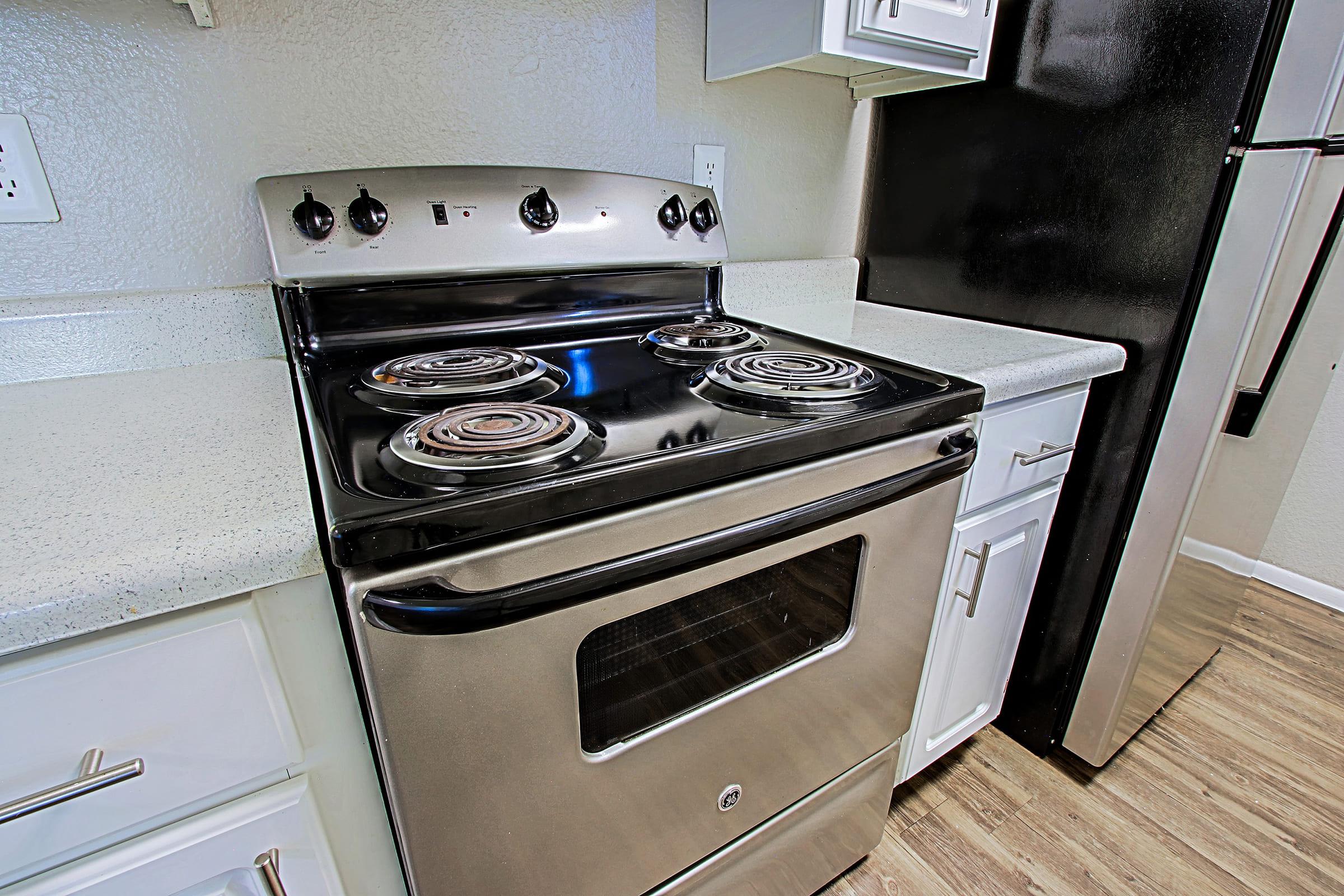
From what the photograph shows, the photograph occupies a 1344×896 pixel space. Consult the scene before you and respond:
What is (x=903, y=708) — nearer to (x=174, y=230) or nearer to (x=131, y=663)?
(x=131, y=663)

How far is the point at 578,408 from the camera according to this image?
2.32 feet

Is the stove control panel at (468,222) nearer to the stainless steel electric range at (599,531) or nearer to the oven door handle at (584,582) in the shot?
the stainless steel electric range at (599,531)

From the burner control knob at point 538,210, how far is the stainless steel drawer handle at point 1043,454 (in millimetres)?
813

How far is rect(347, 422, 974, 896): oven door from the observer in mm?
Result: 508

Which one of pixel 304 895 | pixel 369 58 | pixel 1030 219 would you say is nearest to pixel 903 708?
pixel 304 895

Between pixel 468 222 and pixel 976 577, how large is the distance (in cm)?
95

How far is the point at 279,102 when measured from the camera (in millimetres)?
873

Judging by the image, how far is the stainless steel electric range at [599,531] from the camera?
511 millimetres

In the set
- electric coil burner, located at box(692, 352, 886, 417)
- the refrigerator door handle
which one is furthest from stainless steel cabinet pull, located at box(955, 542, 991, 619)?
the refrigerator door handle

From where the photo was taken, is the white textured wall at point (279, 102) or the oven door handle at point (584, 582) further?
the white textured wall at point (279, 102)

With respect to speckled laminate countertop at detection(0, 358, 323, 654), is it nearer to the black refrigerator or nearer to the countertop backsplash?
the countertop backsplash

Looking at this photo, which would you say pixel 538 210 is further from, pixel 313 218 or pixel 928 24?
pixel 928 24

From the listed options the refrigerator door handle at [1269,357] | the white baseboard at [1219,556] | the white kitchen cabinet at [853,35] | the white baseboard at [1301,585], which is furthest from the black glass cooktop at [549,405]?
the white baseboard at [1301,585]

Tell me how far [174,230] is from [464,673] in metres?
0.78
